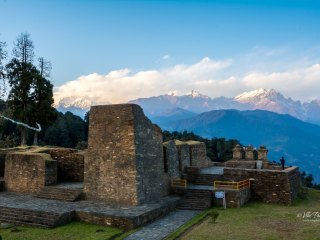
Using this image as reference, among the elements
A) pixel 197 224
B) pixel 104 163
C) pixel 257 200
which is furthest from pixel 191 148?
pixel 197 224

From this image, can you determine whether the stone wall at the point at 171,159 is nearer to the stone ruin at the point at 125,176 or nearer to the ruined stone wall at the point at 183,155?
the stone ruin at the point at 125,176

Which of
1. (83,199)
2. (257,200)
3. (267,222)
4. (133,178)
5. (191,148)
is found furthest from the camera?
(191,148)

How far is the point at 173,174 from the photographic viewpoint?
2203cm

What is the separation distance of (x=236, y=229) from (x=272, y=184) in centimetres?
Answer: 651

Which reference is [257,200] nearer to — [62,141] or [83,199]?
[83,199]

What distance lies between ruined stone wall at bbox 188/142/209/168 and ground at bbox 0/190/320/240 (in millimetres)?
9672

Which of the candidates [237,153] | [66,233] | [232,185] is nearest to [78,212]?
[66,233]

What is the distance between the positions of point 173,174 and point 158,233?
7.70m

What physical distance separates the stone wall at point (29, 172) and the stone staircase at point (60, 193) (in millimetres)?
736

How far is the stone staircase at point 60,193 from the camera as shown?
1895cm

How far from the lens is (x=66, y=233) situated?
14.4 meters

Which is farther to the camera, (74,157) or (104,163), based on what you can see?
(74,157)

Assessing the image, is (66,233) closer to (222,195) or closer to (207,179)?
(222,195)

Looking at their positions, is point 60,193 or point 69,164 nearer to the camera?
point 60,193
